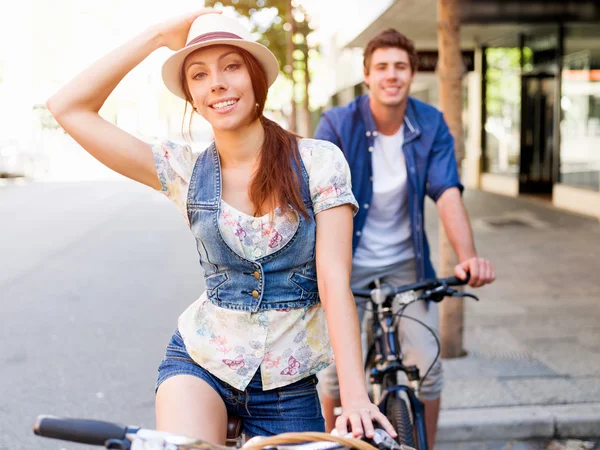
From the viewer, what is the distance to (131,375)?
584 cm

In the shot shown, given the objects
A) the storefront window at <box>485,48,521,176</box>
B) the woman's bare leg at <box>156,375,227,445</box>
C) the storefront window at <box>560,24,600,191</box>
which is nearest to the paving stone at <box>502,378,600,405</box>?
the woman's bare leg at <box>156,375,227,445</box>

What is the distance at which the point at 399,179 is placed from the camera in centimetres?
348

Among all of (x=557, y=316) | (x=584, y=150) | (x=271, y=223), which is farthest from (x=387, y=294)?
(x=584, y=150)

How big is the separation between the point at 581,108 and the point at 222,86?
13890mm

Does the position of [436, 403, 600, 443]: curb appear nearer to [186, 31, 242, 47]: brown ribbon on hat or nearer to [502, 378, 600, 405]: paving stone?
[502, 378, 600, 405]: paving stone

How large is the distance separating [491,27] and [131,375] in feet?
43.0

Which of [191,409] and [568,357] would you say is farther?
[568,357]

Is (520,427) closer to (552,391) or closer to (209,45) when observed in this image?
(552,391)

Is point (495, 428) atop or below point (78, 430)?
below

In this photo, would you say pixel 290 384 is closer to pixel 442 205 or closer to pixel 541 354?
pixel 442 205

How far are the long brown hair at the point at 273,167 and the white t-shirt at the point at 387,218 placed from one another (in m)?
1.25

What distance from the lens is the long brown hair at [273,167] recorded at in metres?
2.16

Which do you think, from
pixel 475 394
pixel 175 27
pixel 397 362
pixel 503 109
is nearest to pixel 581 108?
pixel 503 109

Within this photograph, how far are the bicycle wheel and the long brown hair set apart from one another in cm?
115
